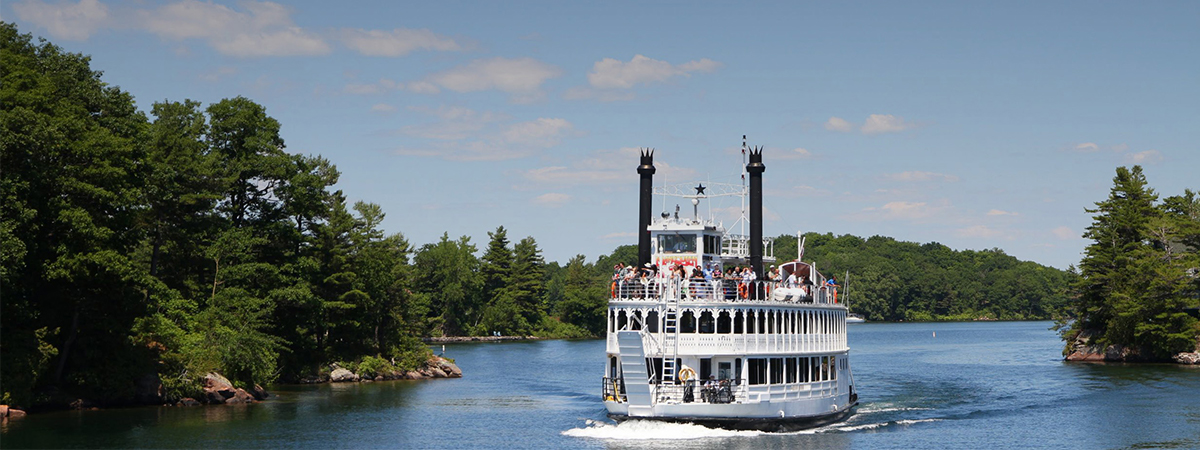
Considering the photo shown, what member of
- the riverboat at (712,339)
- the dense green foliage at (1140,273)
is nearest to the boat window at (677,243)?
the riverboat at (712,339)

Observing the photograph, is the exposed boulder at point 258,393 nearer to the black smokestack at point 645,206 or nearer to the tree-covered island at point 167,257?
the tree-covered island at point 167,257

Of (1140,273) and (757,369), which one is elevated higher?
(1140,273)

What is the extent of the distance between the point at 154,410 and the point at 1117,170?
256ft

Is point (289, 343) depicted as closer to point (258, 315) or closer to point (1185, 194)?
point (258, 315)

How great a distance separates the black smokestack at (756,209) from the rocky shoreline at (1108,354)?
177 feet

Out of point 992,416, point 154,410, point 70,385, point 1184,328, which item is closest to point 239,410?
point 154,410

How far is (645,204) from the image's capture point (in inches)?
1893

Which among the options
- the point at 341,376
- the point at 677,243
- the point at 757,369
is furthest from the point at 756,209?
→ the point at 341,376

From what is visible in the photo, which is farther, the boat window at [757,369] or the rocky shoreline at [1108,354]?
the rocky shoreline at [1108,354]

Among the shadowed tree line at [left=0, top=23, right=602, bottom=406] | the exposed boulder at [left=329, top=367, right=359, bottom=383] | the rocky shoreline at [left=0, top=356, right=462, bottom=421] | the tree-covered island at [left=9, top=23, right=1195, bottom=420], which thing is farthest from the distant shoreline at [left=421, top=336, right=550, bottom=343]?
the rocky shoreline at [left=0, top=356, right=462, bottom=421]

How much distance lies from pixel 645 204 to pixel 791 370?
9548 millimetres

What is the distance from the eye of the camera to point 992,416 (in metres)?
53.6

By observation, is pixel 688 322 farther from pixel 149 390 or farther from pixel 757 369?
pixel 149 390

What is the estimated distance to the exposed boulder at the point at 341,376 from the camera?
2867 inches
